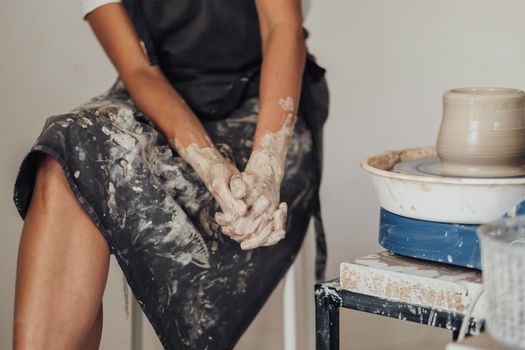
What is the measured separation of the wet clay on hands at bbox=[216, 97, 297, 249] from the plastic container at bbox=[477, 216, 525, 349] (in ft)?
2.02

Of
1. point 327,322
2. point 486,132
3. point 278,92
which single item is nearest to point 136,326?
point 278,92

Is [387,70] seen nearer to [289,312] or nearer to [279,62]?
[279,62]

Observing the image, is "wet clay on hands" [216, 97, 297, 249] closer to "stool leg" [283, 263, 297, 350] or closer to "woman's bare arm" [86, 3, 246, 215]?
"woman's bare arm" [86, 3, 246, 215]

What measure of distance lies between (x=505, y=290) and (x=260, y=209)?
2.14 feet

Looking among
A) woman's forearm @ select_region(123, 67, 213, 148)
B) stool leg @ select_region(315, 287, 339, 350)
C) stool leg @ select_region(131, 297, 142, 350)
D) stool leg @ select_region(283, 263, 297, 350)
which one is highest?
woman's forearm @ select_region(123, 67, 213, 148)

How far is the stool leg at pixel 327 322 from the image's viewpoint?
133 cm

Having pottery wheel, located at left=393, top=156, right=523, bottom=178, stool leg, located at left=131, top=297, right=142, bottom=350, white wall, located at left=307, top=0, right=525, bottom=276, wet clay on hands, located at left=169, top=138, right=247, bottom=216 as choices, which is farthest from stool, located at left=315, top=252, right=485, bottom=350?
white wall, located at left=307, top=0, right=525, bottom=276

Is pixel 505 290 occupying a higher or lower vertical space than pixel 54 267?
higher

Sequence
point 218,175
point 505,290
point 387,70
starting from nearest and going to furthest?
point 505,290
point 218,175
point 387,70

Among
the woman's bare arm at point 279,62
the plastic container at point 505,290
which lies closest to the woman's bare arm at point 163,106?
the woman's bare arm at point 279,62

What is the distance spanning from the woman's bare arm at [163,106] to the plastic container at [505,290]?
627mm

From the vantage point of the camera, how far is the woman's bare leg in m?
1.49

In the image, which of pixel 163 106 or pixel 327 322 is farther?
pixel 163 106

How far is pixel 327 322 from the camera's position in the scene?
1.33 meters
